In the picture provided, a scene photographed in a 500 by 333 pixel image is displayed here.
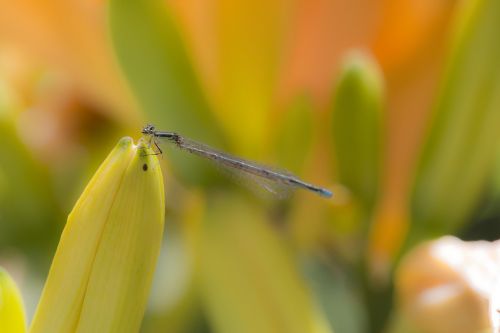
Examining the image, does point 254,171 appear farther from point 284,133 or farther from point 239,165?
point 284,133

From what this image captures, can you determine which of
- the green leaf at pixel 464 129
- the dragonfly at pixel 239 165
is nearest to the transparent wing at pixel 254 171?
the dragonfly at pixel 239 165

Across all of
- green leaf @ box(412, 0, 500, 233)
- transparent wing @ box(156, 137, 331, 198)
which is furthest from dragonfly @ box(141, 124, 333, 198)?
green leaf @ box(412, 0, 500, 233)

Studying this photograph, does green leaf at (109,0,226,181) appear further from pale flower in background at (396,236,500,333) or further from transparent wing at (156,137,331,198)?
pale flower in background at (396,236,500,333)

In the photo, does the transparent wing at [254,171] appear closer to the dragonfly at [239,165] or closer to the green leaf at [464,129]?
the dragonfly at [239,165]

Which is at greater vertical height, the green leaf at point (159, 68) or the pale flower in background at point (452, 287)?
the green leaf at point (159, 68)

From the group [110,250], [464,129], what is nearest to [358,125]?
[464,129]

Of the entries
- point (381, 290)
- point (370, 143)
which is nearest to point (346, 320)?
point (381, 290)

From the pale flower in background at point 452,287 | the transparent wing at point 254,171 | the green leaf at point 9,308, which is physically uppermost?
the transparent wing at point 254,171
